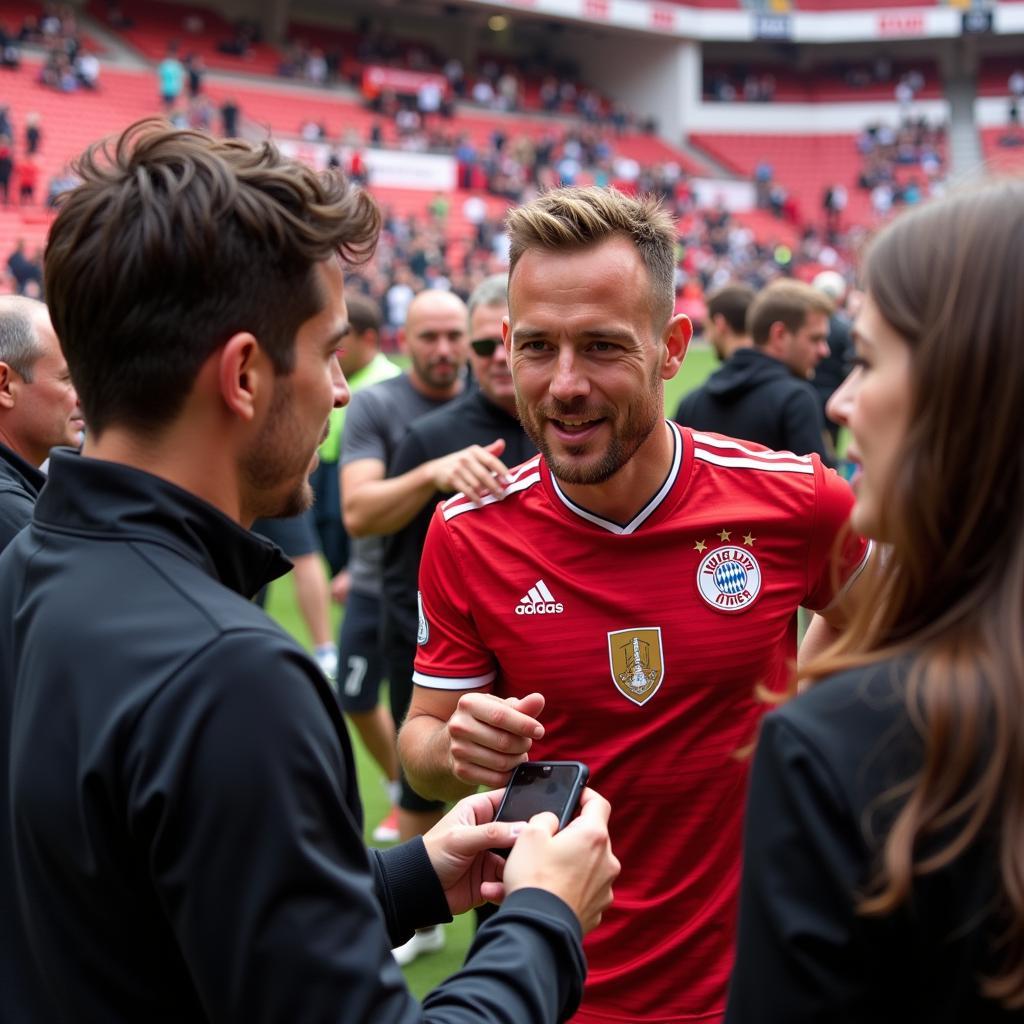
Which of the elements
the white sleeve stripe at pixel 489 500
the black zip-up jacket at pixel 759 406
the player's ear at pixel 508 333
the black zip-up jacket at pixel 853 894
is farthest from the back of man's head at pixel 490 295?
the black zip-up jacket at pixel 853 894

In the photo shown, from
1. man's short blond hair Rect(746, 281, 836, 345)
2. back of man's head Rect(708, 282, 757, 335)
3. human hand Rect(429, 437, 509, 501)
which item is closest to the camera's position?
human hand Rect(429, 437, 509, 501)

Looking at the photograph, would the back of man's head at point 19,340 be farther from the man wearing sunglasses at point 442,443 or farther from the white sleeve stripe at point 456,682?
the white sleeve stripe at point 456,682

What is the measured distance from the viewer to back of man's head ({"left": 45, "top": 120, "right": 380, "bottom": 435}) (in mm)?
1431

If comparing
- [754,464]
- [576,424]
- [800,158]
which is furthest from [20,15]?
[754,464]

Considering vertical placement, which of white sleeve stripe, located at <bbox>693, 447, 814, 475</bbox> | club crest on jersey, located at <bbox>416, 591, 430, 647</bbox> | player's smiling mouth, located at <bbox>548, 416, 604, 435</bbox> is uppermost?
player's smiling mouth, located at <bbox>548, 416, 604, 435</bbox>

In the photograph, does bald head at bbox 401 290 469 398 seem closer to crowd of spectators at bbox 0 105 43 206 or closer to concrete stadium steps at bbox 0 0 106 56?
crowd of spectators at bbox 0 105 43 206

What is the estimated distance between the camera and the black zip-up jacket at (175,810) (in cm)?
125

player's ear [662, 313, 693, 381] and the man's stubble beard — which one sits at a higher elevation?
player's ear [662, 313, 693, 381]

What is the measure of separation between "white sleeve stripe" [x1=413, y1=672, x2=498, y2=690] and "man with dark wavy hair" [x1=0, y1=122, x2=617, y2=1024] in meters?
0.84

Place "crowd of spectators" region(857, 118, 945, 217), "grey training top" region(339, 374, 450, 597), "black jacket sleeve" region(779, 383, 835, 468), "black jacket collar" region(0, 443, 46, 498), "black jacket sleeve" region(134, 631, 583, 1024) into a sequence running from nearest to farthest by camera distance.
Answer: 1. "black jacket sleeve" region(134, 631, 583, 1024)
2. "black jacket collar" region(0, 443, 46, 498)
3. "grey training top" region(339, 374, 450, 597)
4. "black jacket sleeve" region(779, 383, 835, 468)
5. "crowd of spectators" region(857, 118, 945, 217)

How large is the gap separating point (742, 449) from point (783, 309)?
13.6ft

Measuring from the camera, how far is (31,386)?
3553 mm

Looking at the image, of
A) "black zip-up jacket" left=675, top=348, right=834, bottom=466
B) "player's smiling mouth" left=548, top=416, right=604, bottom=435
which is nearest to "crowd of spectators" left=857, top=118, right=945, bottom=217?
"black zip-up jacket" left=675, top=348, right=834, bottom=466

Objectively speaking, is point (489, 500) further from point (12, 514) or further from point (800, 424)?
point (800, 424)
